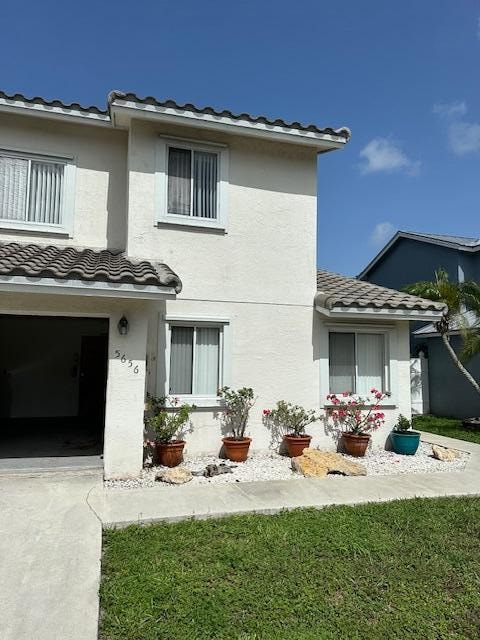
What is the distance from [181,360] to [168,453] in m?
2.38

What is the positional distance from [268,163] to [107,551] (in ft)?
34.8

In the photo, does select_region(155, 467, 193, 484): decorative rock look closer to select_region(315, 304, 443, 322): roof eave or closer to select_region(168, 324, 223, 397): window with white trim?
select_region(168, 324, 223, 397): window with white trim

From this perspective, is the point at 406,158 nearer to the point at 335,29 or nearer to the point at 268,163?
the point at 335,29

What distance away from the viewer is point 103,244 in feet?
42.2

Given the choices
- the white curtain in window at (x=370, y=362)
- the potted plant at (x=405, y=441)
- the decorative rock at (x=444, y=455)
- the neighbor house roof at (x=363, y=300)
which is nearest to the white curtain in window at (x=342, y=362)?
the white curtain in window at (x=370, y=362)

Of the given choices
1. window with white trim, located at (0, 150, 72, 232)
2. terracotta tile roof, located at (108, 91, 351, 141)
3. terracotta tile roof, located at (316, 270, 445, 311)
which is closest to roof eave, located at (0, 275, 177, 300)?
window with white trim, located at (0, 150, 72, 232)

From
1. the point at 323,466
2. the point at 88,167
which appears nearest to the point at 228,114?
the point at 88,167

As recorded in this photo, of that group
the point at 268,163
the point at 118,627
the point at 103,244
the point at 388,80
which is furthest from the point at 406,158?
the point at 118,627

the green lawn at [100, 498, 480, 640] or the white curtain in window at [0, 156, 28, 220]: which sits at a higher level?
the white curtain in window at [0, 156, 28, 220]

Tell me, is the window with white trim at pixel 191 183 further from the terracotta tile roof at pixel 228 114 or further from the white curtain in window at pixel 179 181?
the terracotta tile roof at pixel 228 114

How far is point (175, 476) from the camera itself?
9539 millimetres

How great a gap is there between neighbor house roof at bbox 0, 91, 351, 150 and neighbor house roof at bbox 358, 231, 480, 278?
48.2 ft

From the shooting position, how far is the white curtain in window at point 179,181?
1212cm

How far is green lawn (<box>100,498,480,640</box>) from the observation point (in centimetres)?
458
